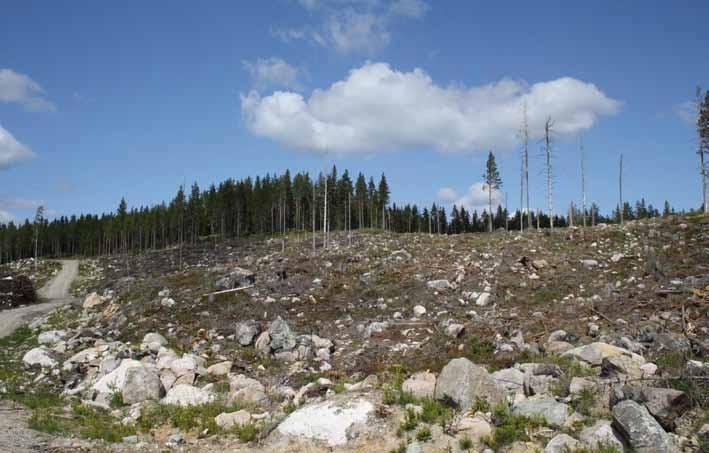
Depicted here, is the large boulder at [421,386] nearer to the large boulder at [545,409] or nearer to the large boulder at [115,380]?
the large boulder at [545,409]

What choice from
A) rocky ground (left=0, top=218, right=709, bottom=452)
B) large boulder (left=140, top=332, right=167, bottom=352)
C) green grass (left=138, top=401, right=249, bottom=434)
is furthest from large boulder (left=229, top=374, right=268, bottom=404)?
large boulder (left=140, top=332, right=167, bottom=352)

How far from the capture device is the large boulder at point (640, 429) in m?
7.21

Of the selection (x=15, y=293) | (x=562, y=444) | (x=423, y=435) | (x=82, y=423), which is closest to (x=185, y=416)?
(x=82, y=423)

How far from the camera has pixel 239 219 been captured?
3841 inches

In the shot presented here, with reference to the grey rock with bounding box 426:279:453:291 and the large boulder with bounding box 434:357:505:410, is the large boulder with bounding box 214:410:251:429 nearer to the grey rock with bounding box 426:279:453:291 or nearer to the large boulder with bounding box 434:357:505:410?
the large boulder with bounding box 434:357:505:410

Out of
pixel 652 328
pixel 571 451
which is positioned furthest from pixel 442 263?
pixel 571 451

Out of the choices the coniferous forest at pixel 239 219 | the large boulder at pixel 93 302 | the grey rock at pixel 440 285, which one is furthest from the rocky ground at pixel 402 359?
the coniferous forest at pixel 239 219

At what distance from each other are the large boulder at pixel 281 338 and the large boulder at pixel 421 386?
6525 millimetres

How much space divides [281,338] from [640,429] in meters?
12.2

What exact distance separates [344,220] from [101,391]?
82.0 meters

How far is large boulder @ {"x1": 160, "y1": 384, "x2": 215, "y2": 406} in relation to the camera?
1227cm

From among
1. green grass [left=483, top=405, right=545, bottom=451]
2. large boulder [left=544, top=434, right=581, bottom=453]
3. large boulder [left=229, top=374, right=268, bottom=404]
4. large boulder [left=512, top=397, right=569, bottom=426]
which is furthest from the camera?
large boulder [left=229, top=374, right=268, bottom=404]

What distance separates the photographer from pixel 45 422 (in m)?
10.9

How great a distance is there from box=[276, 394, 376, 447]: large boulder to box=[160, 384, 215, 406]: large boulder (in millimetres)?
3539
